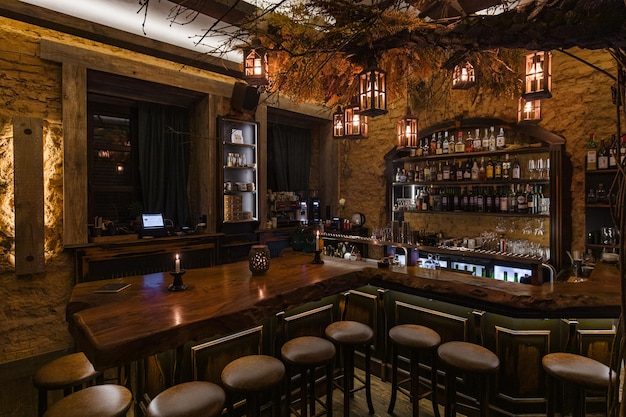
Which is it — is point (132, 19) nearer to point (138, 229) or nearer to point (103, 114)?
point (103, 114)

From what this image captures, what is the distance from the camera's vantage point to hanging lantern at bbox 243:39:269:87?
106 inches

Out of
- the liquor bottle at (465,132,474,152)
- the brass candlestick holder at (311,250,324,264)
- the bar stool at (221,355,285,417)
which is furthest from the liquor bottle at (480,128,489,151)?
the bar stool at (221,355,285,417)

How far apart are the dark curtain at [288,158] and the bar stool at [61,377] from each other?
4.82m

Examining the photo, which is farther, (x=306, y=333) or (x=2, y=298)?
(x=2, y=298)

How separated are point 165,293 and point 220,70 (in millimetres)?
3880

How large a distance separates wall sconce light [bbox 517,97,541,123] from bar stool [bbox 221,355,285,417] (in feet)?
9.36

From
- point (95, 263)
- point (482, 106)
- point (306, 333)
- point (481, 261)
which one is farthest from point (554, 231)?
point (95, 263)

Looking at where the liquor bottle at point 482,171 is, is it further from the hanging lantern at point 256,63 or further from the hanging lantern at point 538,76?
the hanging lantern at point 256,63

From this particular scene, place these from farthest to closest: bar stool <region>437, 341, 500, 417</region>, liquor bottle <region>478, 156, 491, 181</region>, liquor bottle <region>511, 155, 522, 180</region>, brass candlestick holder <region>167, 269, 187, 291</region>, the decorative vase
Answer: liquor bottle <region>478, 156, 491, 181</region> < liquor bottle <region>511, 155, 522, 180</region> < the decorative vase < brass candlestick holder <region>167, 269, 187, 291</region> < bar stool <region>437, 341, 500, 417</region>

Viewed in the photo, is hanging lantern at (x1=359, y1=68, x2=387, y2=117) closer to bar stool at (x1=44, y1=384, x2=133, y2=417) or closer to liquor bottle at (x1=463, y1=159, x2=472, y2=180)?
bar stool at (x1=44, y1=384, x2=133, y2=417)

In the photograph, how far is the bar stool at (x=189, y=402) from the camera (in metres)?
1.63

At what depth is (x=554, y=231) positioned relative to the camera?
406 centimetres

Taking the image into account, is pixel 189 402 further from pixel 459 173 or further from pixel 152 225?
pixel 459 173

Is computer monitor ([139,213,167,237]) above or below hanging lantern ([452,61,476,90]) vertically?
below
